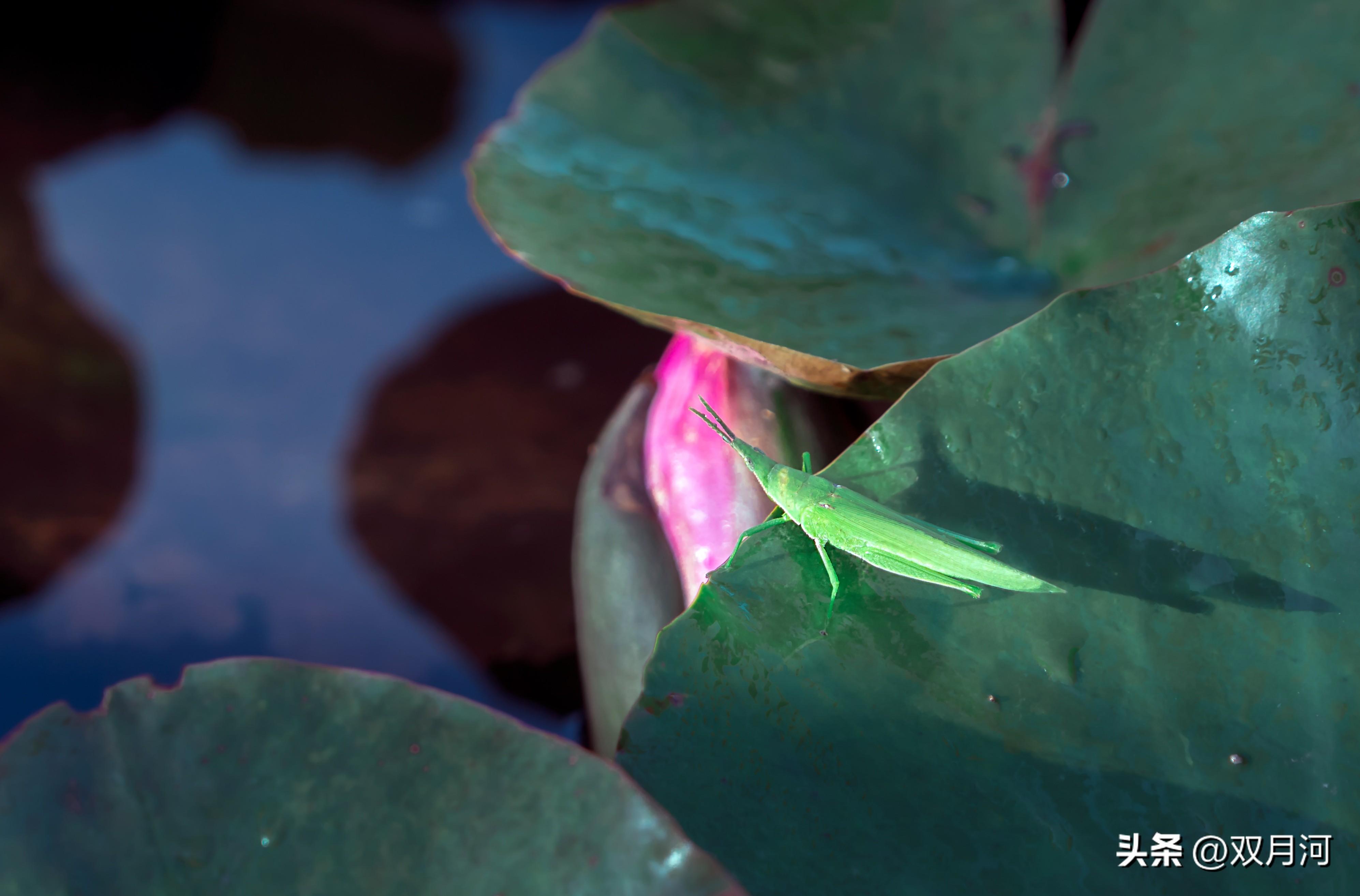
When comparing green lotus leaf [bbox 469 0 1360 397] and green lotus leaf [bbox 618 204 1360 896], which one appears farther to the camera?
green lotus leaf [bbox 469 0 1360 397]

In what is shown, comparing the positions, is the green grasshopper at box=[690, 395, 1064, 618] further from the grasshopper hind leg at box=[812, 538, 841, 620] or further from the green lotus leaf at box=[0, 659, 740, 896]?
the green lotus leaf at box=[0, 659, 740, 896]

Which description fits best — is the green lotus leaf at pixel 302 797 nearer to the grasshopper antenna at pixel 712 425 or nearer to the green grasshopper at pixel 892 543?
the green grasshopper at pixel 892 543

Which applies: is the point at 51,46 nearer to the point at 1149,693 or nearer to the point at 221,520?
the point at 221,520

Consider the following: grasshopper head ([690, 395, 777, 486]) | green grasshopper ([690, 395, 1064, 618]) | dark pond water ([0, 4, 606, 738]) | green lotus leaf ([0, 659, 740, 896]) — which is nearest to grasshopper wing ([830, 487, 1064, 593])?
green grasshopper ([690, 395, 1064, 618])

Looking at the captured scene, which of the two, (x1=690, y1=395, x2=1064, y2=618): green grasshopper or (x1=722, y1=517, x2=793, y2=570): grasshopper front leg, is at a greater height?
(x1=690, y1=395, x2=1064, y2=618): green grasshopper

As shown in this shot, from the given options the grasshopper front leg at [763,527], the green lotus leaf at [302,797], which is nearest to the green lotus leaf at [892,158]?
the grasshopper front leg at [763,527]

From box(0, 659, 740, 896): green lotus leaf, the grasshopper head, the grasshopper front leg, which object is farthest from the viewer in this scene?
the grasshopper head

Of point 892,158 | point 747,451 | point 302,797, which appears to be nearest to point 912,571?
point 747,451
